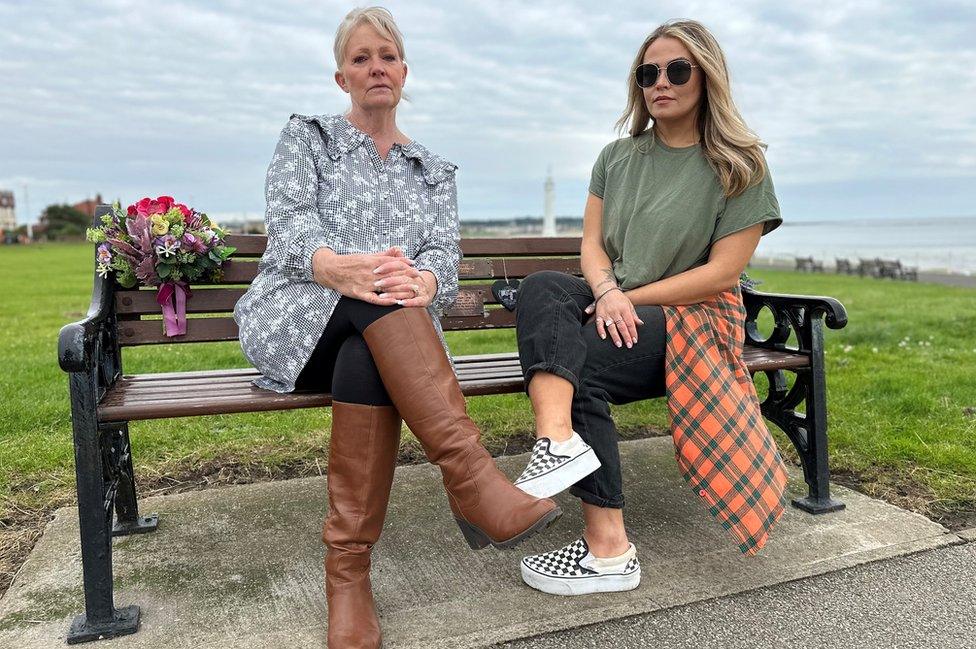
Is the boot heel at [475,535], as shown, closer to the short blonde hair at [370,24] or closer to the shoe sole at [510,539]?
the shoe sole at [510,539]

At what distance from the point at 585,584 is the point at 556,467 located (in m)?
0.44

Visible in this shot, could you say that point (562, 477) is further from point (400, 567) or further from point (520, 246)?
point (520, 246)

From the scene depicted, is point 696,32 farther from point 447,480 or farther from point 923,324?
point 923,324

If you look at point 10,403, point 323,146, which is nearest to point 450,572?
point 323,146

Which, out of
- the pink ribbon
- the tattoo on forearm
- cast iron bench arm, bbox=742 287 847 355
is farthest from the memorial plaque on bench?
cast iron bench arm, bbox=742 287 847 355

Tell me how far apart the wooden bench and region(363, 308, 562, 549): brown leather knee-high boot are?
1.24ft

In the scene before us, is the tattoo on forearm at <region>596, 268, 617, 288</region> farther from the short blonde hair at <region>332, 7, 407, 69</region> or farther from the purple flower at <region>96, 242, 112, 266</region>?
the purple flower at <region>96, 242, 112, 266</region>

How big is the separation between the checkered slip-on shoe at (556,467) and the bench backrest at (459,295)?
3.97 feet

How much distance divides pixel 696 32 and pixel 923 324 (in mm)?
6481

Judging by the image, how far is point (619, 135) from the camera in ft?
10.7

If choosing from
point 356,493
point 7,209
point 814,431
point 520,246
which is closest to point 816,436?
point 814,431

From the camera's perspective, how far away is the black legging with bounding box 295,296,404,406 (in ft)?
7.72

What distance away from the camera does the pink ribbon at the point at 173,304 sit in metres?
2.97

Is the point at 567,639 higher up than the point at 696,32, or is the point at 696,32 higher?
the point at 696,32
